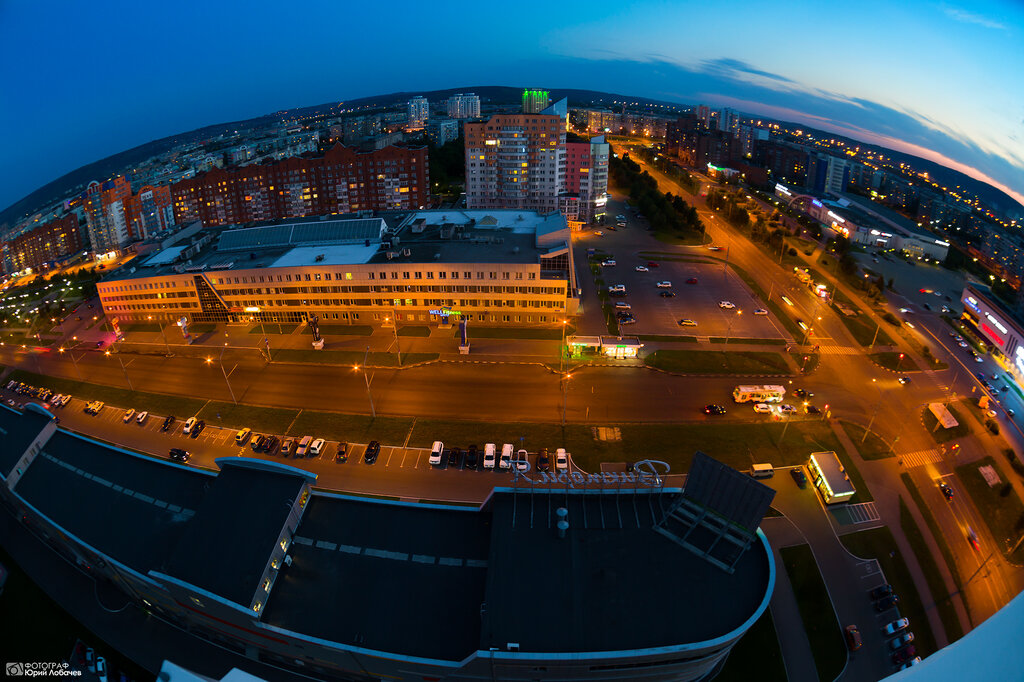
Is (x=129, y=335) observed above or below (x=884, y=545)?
above

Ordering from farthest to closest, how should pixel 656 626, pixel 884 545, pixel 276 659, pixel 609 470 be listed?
pixel 609 470 → pixel 884 545 → pixel 276 659 → pixel 656 626

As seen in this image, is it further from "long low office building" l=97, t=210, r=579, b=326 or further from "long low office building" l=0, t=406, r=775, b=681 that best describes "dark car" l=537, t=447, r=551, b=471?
"long low office building" l=97, t=210, r=579, b=326

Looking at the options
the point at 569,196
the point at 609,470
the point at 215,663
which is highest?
the point at 569,196

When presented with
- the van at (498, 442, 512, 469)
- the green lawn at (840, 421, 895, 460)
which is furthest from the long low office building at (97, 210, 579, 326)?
the green lawn at (840, 421, 895, 460)

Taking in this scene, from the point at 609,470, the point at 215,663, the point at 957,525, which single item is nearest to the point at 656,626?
the point at 609,470

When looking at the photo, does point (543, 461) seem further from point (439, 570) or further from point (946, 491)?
point (946, 491)

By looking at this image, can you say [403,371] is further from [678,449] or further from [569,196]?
[569,196]

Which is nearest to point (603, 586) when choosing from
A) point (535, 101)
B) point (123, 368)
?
point (123, 368)

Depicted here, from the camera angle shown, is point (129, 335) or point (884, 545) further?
point (129, 335)
